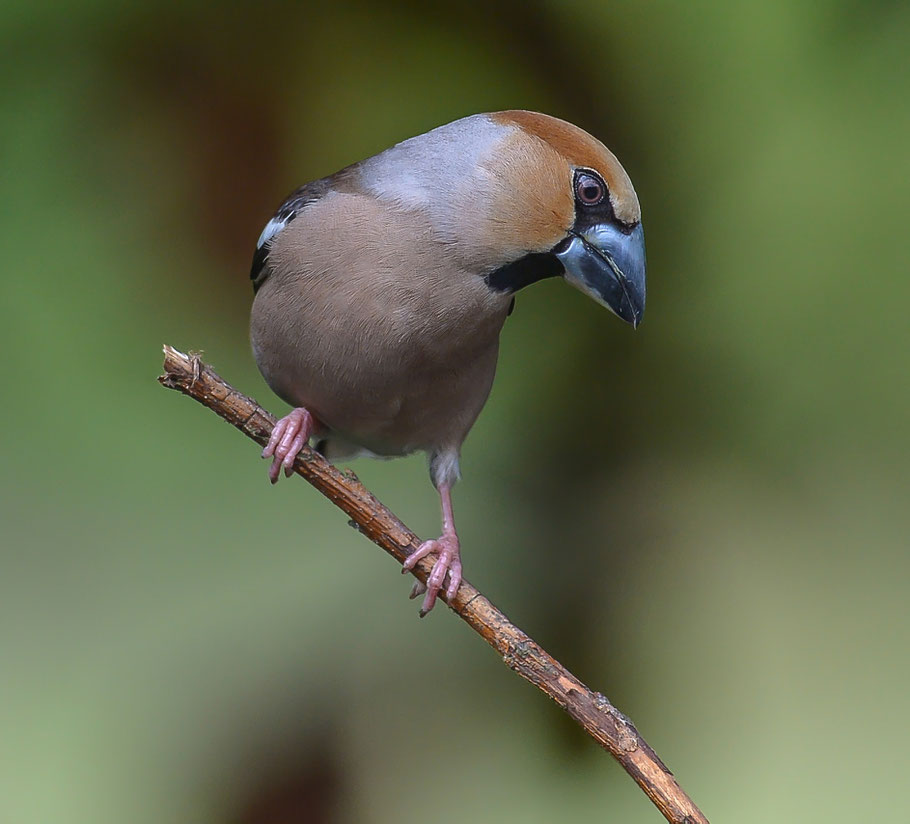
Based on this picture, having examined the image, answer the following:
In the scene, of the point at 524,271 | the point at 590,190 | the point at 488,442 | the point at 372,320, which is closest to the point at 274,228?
the point at 372,320

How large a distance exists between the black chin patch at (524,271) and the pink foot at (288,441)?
0.44 metres

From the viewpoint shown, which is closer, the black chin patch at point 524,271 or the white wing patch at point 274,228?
the black chin patch at point 524,271

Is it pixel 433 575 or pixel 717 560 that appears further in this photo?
pixel 717 560

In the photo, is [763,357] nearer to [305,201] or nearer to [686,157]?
[686,157]

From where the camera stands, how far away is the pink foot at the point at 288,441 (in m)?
1.89

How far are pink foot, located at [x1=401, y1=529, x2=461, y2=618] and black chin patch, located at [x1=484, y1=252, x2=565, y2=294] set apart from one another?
0.48 meters

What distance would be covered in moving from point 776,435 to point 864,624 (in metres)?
0.58

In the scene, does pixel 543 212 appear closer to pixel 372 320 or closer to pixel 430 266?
pixel 430 266

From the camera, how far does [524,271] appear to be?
1842mm

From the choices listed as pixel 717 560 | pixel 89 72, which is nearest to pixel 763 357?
pixel 717 560

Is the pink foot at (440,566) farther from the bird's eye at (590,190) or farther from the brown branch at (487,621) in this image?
the bird's eye at (590,190)

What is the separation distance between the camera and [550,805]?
306cm

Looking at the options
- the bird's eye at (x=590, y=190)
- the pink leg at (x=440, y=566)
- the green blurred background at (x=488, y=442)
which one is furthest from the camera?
the green blurred background at (x=488, y=442)

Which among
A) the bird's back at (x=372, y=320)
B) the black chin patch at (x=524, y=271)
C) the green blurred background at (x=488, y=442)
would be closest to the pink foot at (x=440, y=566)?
the bird's back at (x=372, y=320)
